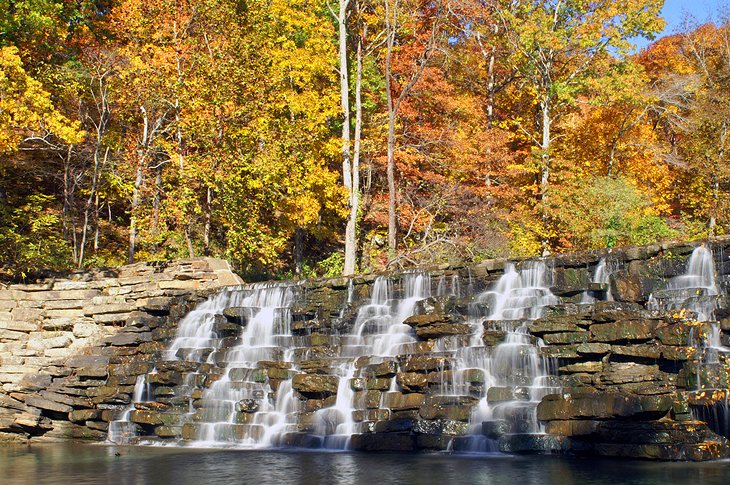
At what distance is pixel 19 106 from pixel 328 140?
33.9 ft

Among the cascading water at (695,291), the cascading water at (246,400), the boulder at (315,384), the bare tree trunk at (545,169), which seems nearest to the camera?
the cascading water at (695,291)

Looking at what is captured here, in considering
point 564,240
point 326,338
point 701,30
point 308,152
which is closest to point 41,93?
point 308,152

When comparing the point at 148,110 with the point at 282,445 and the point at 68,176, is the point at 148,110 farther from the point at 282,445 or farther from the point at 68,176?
the point at 282,445

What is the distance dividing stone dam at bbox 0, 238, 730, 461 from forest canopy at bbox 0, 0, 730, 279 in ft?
15.5

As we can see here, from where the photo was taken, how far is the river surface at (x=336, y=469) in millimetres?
9453

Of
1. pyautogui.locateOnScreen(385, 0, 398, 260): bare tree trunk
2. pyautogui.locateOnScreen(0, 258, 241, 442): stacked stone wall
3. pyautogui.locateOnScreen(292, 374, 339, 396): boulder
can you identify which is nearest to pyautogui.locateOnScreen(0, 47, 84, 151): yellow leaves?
pyautogui.locateOnScreen(0, 258, 241, 442): stacked stone wall

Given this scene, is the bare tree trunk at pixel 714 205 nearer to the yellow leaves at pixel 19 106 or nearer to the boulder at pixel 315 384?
the boulder at pixel 315 384

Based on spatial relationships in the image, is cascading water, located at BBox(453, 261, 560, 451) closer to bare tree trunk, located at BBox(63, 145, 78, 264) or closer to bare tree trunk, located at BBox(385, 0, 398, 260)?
bare tree trunk, located at BBox(385, 0, 398, 260)

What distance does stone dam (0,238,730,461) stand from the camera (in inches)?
448

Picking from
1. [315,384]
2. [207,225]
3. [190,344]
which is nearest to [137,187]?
[207,225]

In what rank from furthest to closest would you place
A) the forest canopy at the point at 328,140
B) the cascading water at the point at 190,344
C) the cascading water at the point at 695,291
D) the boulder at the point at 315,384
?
the forest canopy at the point at 328,140
the cascading water at the point at 190,344
the boulder at the point at 315,384
the cascading water at the point at 695,291

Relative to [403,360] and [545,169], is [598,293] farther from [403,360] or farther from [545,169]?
[545,169]

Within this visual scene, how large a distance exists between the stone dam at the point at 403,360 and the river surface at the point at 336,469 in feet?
2.04

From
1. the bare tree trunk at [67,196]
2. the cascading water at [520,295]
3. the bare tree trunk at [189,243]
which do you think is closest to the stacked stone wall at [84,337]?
the bare tree trunk at [189,243]
